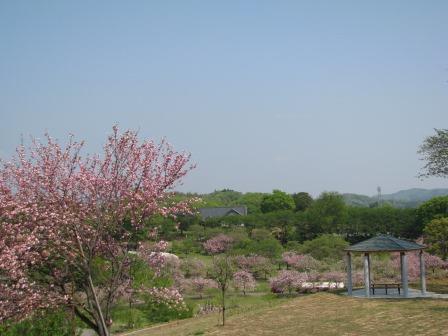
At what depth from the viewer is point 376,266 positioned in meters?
32.4

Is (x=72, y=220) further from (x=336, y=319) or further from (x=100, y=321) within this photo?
(x=336, y=319)

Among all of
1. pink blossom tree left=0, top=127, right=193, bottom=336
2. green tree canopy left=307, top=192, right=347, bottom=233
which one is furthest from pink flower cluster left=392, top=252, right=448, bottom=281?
pink blossom tree left=0, top=127, right=193, bottom=336

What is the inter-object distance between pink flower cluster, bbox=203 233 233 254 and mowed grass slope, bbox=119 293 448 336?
25.3 m

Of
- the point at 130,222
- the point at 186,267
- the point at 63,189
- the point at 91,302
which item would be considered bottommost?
the point at 186,267

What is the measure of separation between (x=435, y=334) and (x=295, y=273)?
16153 millimetres

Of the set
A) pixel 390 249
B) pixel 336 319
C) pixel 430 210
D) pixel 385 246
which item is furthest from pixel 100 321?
pixel 430 210

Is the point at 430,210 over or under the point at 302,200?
under

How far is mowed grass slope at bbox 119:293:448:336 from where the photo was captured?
15.4 metres

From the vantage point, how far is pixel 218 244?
48062mm

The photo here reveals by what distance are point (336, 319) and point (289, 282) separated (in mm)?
12375

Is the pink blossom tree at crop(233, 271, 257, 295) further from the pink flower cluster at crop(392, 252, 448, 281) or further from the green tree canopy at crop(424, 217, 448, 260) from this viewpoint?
the green tree canopy at crop(424, 217, 448, 260)

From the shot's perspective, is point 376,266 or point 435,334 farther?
point 376,266

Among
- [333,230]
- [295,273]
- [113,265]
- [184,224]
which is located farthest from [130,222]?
[184,224]

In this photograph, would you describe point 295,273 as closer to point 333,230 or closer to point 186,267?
point 186,267
